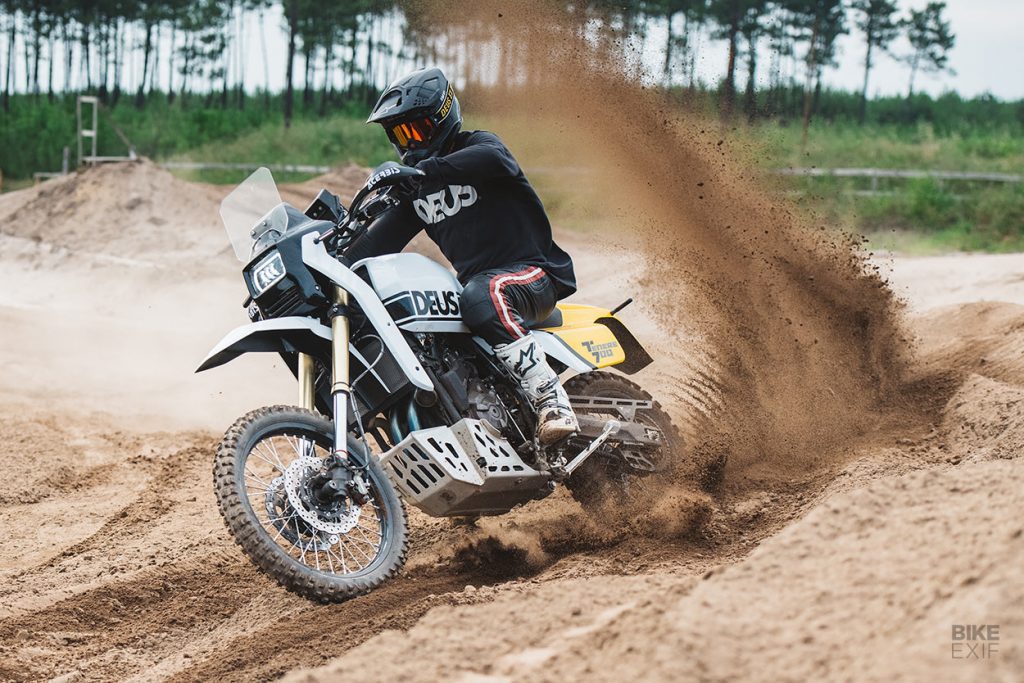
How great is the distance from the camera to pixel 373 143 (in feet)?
120

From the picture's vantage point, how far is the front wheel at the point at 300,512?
4109 millimetres

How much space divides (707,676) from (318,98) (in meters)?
64.9

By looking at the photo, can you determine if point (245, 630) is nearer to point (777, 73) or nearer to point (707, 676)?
point (707, 676)

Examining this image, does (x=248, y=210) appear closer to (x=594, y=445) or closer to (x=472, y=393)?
(x=472, y=393)

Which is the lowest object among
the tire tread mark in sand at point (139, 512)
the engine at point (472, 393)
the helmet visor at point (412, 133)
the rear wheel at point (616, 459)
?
the tire tread mark in sand at point (139, 512)

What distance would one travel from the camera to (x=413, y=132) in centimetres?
506

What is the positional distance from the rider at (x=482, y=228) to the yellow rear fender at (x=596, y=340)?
0.77 feet

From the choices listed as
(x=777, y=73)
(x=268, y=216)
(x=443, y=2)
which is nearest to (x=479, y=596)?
(x=268, y=216)

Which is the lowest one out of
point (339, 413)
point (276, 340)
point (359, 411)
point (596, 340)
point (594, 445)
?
point (594, 445)

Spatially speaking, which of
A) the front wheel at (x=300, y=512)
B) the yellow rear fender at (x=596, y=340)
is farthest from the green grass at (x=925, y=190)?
the front wheel at (x=300, y=512)

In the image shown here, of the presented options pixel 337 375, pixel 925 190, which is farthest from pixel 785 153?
pixel 925 190

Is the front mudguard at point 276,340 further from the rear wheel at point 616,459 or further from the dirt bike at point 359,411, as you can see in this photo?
the rear wheel at point 616,459

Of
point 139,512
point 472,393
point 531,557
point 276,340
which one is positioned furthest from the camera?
point 139,512
